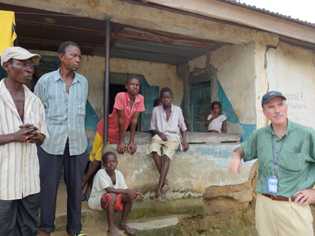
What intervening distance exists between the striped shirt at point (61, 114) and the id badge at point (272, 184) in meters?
1.56

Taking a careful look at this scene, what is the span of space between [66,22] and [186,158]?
2.54 m

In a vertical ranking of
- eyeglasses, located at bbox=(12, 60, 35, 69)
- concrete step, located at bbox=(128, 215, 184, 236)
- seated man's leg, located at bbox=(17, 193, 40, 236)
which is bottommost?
concrete step, located at bbox=(128, 215, 184, 236)

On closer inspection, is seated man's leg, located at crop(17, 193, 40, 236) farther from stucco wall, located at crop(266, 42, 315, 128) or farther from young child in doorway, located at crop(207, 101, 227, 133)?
stucco wall, located at crop(266, 42, 315, 128)

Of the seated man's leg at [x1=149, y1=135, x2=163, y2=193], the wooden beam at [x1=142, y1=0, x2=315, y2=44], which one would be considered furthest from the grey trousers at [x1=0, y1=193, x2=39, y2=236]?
the wooden beam at [x1=142, y1=0, x2=315, y2=44]

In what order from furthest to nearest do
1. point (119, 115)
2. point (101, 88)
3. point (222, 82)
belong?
point (101, 88) → point (222, 82) → point (119, 115)

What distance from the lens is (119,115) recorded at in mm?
4211

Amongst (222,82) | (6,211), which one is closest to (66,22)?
(222,82)

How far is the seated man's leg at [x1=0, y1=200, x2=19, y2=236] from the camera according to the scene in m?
2.28

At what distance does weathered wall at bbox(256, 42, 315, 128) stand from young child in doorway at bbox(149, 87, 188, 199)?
1407 millimetres

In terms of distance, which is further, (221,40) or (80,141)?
(221,40)

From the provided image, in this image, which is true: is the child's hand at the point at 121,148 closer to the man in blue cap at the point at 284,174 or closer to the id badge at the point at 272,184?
the man in blue cap at the point at 284,174

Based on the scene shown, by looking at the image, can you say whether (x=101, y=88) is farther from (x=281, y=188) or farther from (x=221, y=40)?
A: (x=281, y=188)

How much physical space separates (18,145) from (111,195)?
1559 millimetres

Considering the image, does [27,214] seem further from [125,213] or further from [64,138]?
[125,213]
